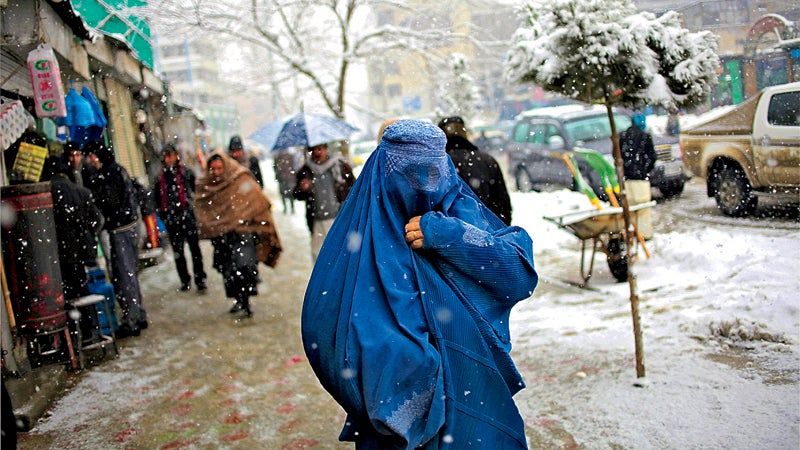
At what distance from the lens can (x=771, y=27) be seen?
637 centimetres

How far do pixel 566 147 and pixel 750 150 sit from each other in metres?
5.18

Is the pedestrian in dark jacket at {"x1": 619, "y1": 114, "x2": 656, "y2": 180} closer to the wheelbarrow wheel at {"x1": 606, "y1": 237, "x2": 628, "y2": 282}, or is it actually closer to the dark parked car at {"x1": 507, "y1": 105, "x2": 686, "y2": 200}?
the wheelbarrow wheel at {"x1": 606, "y1": 237, "x2": 628, "y2": 282}

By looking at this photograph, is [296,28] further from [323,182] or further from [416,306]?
[416,306]

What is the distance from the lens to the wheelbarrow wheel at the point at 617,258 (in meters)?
7.81

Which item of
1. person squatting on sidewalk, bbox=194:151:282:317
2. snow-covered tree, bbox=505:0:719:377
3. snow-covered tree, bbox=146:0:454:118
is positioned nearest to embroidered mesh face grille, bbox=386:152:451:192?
snow-covered tree, bbox=505:0:719:377

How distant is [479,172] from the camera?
5.54m

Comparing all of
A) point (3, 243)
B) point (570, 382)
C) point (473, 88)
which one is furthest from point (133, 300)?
point (473, 88)

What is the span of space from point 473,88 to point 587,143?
45.4ft

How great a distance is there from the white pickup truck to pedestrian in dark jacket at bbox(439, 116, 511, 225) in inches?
205

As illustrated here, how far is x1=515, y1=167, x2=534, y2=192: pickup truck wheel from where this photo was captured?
17.0 metres

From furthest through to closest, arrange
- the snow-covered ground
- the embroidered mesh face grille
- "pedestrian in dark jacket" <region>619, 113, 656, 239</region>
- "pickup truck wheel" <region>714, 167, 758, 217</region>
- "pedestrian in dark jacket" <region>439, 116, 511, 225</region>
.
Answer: "pickup truck wheel" <region>714, 167, 758, 217</region>, "pedestrian in dark jacket" <region>619, 113, 656, 239</region>, "pedestrian in dark jacket" <region>439, 116, 511, 225</region>, the snow-covered ground, the embroidered mesh face grille

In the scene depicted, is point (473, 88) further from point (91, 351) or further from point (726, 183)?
point (91, 351)

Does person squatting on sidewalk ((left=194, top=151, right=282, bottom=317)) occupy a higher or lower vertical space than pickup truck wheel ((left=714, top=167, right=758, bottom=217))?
higher

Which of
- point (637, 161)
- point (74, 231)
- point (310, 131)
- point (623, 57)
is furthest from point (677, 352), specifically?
point (310, 131)
